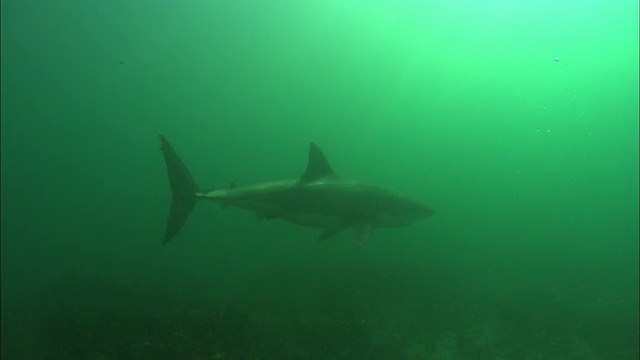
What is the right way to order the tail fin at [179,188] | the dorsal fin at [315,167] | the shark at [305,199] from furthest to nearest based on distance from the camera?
the dorsal fin at [315,167] → the shark at [305,199] → the tail fin at [179,188]

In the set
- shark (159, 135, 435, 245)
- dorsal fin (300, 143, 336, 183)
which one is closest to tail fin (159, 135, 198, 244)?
shark (159, 135, 435, 245)

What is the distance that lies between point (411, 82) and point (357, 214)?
91.3m

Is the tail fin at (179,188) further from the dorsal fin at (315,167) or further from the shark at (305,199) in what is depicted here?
the dorsal fin at (315,167)

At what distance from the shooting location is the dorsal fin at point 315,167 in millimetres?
10398

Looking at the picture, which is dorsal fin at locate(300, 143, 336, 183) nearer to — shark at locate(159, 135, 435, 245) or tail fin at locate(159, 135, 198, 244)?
shark at locate(159, 135, 435, 245)

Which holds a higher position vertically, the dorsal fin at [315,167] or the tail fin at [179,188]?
the dorsal fin at [315,167]

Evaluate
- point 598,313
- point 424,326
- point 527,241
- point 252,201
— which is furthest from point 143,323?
point 527,241

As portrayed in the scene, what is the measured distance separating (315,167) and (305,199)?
3.05 ft

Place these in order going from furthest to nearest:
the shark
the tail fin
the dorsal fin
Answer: the dorsal fin < the shark < the tail fin

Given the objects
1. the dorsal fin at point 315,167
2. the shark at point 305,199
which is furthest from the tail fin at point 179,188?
the dorsal fin at point 315,167

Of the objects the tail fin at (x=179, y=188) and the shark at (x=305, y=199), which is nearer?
the tail fin at (x=179, y=188)

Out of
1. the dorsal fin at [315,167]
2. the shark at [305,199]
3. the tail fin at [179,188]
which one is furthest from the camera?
the dorsal fin at [315,167]

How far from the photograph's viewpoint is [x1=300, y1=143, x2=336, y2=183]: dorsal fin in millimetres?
10398

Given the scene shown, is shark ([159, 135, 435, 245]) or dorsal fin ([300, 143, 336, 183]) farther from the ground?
dorsal fin ([300, 143, 336, 183])
